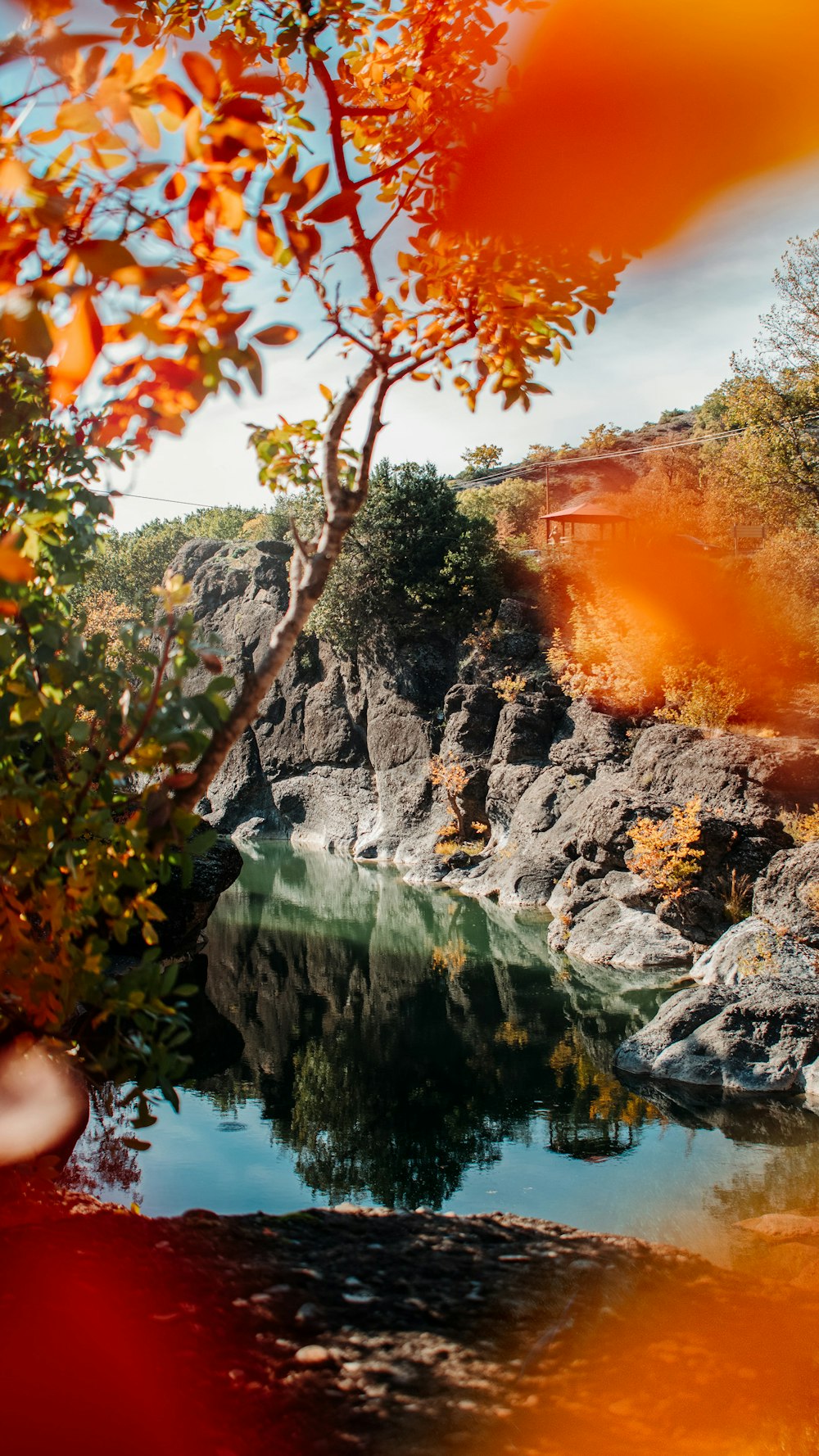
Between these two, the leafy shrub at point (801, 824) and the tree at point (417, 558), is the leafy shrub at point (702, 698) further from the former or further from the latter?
the tree at point (417, 558)

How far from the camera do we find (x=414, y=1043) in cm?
1210

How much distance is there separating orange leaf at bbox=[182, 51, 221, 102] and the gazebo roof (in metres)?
26.7

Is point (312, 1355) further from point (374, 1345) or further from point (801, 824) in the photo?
point (801, 824)

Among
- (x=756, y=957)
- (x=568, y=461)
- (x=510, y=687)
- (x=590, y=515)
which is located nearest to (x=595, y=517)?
(x=590, y=515)

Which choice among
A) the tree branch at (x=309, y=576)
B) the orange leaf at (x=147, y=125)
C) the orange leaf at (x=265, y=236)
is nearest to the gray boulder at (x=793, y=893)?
the tree branch at (x=309, y=576)

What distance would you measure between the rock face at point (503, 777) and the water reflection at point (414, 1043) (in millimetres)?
1581

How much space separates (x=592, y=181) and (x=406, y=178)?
35.1 inches

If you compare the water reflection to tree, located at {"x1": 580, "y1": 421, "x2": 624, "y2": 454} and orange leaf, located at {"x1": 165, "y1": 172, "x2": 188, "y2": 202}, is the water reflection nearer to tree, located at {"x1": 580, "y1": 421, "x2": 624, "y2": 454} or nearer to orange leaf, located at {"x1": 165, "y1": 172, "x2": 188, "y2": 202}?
orange leaf, located at {"x1": 165, "y1": 172, "x2": 188, "y2": 202}

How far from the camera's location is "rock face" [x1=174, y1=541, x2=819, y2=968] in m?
15.4

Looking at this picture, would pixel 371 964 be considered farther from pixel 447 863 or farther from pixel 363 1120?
pixel 447 863

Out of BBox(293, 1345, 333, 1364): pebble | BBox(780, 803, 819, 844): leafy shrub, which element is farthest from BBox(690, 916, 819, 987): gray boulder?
BBox(293, 1345, 333, 1364): pebble

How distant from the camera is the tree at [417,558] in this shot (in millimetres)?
28203

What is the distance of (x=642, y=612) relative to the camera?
23.0 metres

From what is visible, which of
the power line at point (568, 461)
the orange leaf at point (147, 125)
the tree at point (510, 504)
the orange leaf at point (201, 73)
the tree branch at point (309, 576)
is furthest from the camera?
the power line at point (568, 461)
